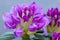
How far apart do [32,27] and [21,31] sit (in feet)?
0.10

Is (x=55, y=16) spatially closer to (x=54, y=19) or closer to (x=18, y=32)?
(x=54, y=19)

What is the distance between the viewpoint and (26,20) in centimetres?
49

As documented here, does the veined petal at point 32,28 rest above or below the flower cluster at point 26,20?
below

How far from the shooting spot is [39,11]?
19.5 inches

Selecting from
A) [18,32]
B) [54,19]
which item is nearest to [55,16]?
[54,19]

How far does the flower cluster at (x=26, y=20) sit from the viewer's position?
0.48 m

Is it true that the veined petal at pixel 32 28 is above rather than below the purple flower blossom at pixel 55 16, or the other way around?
below

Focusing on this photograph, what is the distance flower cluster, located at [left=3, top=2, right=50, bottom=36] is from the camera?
0.48m

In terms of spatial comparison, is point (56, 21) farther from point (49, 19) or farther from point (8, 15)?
point (8, 15)

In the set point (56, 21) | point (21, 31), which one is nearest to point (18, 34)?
point (21, 31)

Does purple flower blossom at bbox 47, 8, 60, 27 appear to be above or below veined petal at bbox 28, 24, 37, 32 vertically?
above

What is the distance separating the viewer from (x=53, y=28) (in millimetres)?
529

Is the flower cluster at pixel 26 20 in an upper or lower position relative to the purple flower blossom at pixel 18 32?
upper

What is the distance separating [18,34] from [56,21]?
0.11 m
